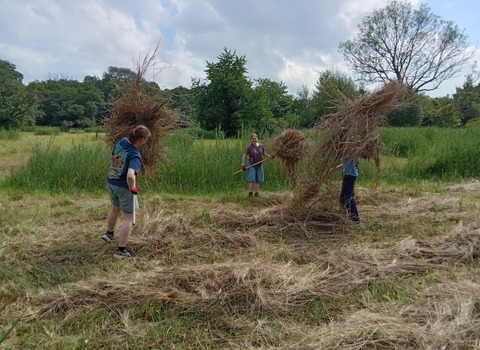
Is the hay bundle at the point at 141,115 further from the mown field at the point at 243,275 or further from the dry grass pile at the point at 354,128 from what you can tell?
the dry grass pile at the point at 354,128

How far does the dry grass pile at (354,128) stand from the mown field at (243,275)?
0.51 metres

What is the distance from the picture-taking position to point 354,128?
4477mm

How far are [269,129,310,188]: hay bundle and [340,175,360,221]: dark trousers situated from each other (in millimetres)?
880

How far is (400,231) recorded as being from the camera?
14.8 feet

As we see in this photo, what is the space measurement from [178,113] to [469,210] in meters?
4.85

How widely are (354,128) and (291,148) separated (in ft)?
4.57

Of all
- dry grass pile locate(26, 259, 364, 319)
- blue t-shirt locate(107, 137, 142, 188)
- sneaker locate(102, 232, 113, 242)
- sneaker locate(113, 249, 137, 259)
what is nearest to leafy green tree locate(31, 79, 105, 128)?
sneaker locate(102, 232, 113, 242)

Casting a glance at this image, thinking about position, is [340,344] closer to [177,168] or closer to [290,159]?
[290,159]

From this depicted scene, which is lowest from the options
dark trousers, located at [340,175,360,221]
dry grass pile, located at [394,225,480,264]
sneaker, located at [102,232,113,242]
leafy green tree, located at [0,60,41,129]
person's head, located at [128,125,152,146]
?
sneaker, located at [102,232,113,242]

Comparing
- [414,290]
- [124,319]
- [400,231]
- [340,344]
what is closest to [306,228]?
[400,231]

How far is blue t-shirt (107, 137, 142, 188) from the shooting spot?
354 centimetres

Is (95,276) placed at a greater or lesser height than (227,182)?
lesser

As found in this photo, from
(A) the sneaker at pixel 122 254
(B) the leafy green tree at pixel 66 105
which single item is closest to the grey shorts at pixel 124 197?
(A) the sneaker at pixel 122 254

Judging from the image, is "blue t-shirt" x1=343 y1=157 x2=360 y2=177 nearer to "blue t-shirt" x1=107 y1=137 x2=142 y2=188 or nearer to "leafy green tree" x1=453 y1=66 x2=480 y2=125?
"blue t-shirt" x1=107 y1=137 x2=142 y2=188
